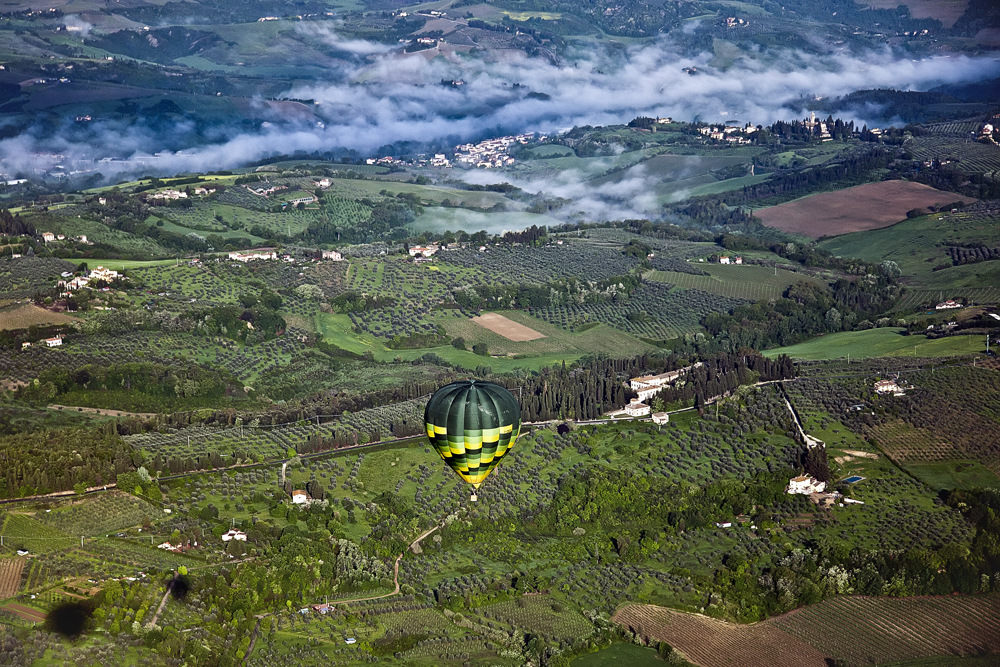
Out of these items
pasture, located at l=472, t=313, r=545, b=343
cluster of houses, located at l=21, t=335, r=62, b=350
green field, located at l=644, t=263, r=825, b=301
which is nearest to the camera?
cluster of houses, located at l=21, t=335, r=62, b=350

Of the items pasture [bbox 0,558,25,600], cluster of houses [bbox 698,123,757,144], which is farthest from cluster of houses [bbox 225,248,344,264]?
cluster of houses [bbox 698,123,757,144]

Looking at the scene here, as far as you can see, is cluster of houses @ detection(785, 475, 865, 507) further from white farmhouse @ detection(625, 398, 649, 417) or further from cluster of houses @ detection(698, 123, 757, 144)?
cluster of houses @ detection(698, 123, 757, 144)

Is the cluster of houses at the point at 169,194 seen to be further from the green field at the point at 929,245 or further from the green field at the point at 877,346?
the green field at the point at 877,346

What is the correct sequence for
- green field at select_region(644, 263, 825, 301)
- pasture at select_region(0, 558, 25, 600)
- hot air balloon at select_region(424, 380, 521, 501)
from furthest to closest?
green field at select_region(644, 263, 825, 301), hot air balloon at select_region(424, 380, 521, 501), pasture at select_region(0, 558, 25, 600)

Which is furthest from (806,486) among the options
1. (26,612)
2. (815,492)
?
(26,612)

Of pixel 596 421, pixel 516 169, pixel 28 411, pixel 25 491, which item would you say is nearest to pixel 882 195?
pixel 516 169

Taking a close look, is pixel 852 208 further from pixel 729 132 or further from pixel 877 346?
pixel 877 346
